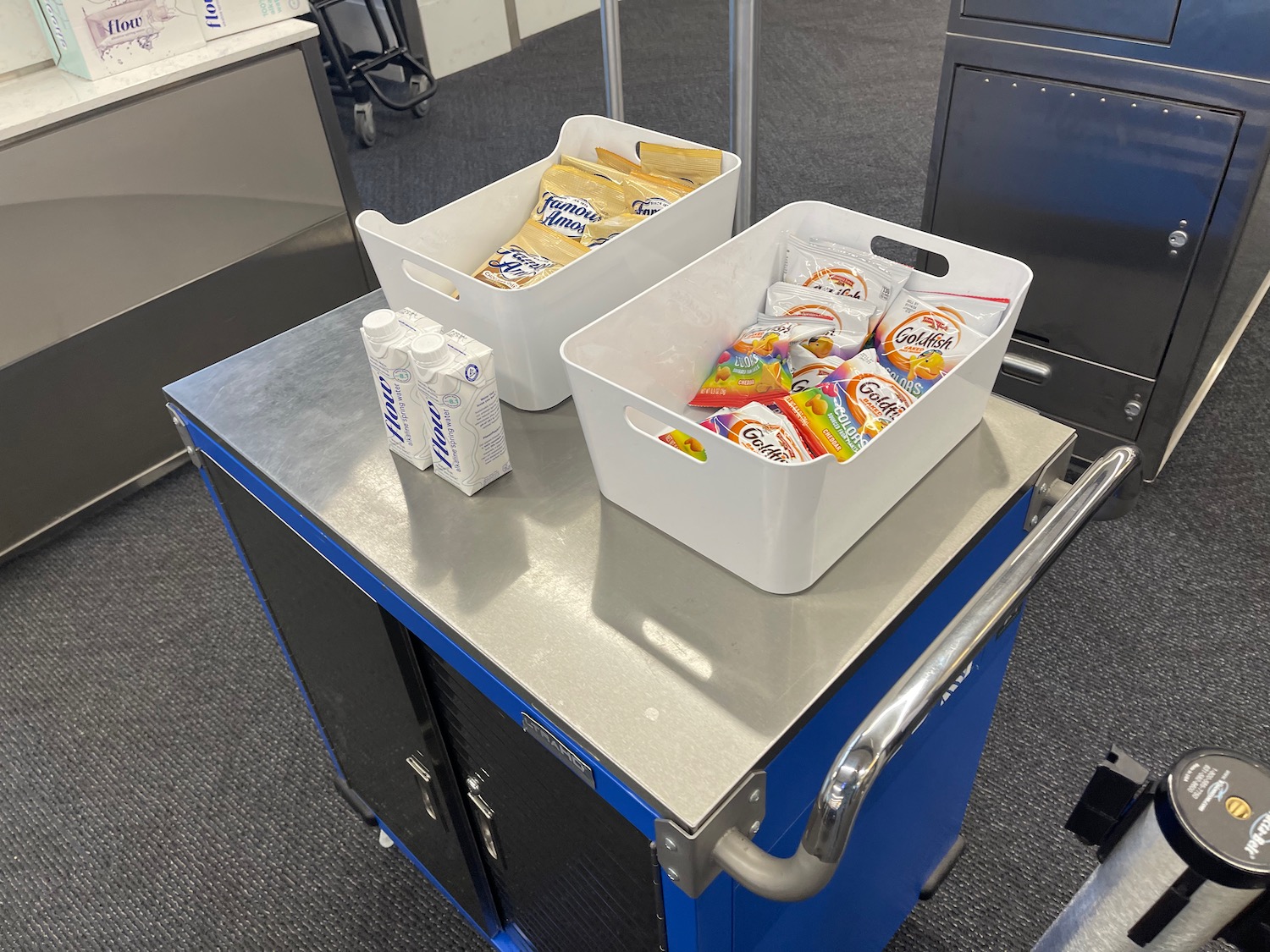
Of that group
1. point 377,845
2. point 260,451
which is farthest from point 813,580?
point 377,845

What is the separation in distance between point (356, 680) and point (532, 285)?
556 mm

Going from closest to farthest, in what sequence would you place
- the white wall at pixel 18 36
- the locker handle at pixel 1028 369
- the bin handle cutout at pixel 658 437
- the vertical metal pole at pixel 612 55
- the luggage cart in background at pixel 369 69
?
the bin handle cutout at pixel 658 437
the white wall at pixel 18 36
the locker handle at pixel 1028 369
the vertical metal pole at pixel 612 55
the luggage cart in background at pixel 369 69

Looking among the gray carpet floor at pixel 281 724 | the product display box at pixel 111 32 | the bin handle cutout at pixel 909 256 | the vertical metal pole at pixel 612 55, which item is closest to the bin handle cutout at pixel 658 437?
the gray carpet floor at pixel 281 724

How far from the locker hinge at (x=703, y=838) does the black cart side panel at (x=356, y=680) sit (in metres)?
0.41

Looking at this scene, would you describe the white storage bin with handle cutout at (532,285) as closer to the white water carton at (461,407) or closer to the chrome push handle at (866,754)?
the white water carton at (461,407)

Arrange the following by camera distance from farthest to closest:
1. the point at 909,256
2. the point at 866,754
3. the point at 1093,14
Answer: the point at 909,256, the point at 1093,14, the point at 866,754

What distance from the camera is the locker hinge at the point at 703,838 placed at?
644 mm

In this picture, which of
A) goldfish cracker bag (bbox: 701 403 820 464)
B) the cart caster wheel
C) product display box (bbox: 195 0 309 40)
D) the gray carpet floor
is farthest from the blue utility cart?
the cart caster wheel

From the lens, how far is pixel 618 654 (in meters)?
0.75

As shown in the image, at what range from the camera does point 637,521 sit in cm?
87

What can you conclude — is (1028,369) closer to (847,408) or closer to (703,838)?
(847,408)

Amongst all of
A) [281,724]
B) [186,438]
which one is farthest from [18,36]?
[281,724]

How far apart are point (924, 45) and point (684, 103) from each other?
1.22 meters

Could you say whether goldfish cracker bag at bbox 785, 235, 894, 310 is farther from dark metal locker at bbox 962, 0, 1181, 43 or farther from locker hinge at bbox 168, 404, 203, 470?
dark metal locker at bbox 962, 0, 1181, 43
